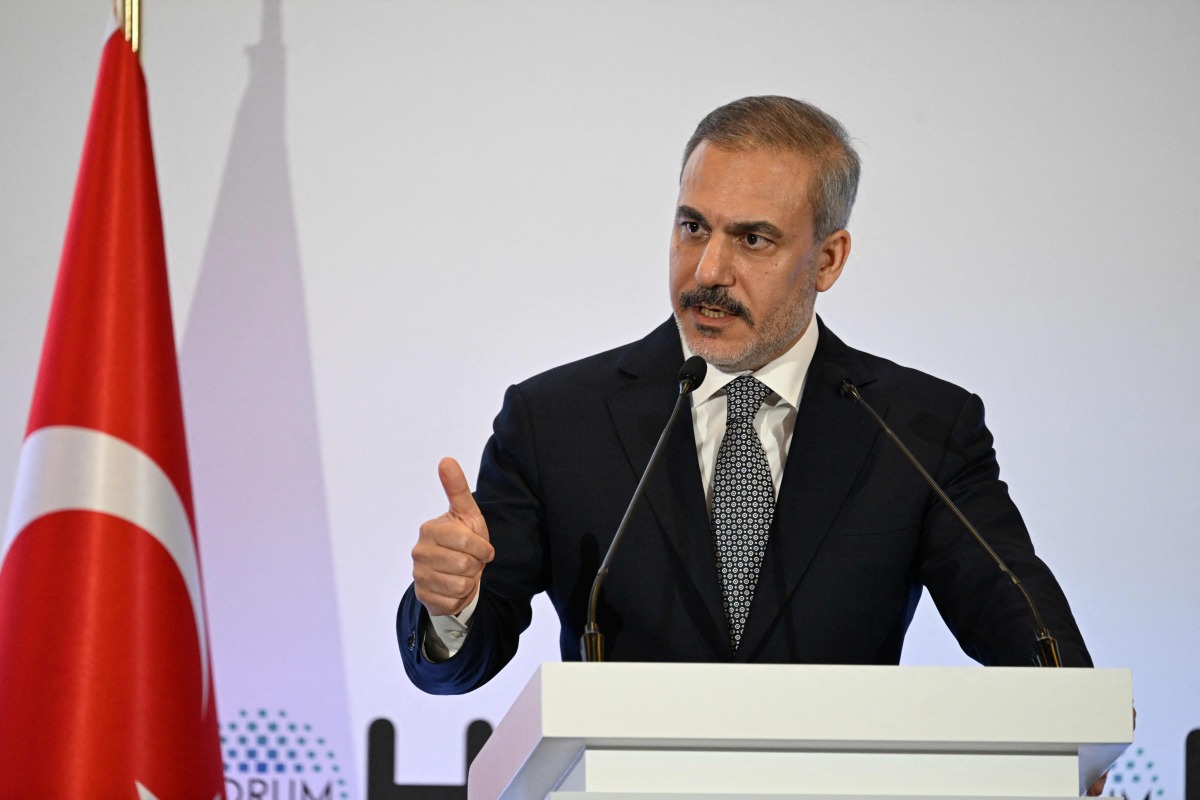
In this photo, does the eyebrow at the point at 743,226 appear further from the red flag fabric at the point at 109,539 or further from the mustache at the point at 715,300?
the red flag fabric at the point at 109,539

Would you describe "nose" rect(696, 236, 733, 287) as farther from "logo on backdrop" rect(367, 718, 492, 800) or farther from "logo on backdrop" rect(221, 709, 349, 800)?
"logo on backdrop" rect(221, 709, 349, 800)

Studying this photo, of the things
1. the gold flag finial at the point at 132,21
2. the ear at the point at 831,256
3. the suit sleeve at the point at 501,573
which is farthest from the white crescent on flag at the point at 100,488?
the ear at the point at 831,256

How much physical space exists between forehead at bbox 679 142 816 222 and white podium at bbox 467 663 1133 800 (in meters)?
1.04

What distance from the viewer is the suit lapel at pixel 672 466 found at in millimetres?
2057

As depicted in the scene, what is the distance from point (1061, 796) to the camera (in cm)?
132

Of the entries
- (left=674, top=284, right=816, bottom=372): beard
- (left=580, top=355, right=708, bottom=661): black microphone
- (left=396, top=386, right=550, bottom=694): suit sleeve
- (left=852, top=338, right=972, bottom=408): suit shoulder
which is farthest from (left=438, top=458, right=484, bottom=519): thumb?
(left=852, top=338, right=972, bottom=408): suit shoulder

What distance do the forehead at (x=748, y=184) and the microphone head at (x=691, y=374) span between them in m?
0.35

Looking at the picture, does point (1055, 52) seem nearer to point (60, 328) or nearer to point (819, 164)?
point (819, 164)

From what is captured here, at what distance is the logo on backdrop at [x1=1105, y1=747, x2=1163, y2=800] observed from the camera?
295 cm

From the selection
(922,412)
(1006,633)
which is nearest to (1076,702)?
(1006,633)

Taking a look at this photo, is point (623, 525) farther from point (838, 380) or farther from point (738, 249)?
point (738, 249)

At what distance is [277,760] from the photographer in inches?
112

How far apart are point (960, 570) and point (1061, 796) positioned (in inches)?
30.0

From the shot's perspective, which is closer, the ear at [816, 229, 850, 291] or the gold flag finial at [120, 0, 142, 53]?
the ear at [816, 229, 850, 291]
